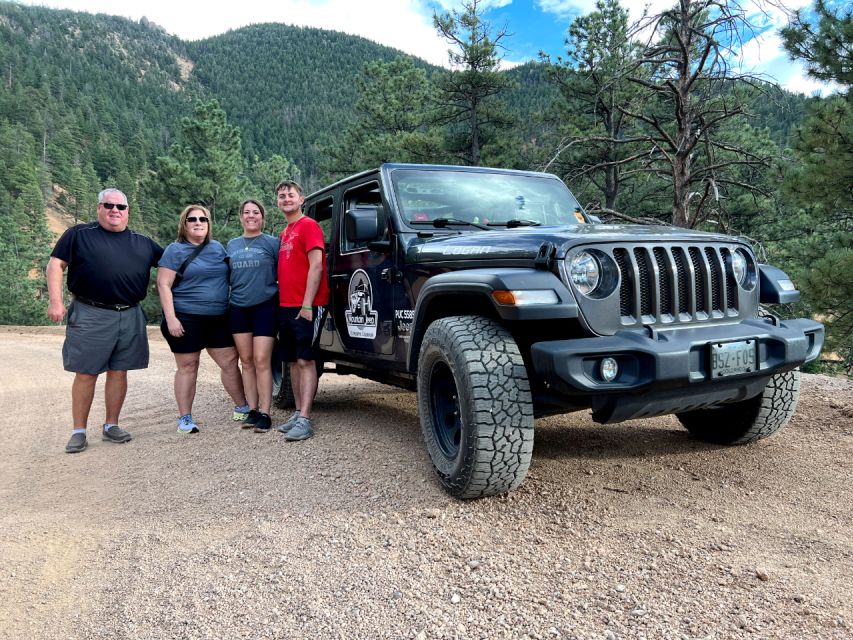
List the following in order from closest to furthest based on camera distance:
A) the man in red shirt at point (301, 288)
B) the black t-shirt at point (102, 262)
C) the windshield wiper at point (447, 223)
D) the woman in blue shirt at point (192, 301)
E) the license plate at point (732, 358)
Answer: the license plate at point (732, 358) → the windshield wiper at point (447, 223) → the man in red shirt at point (301, 288) → the black t-shirt at point (102, 262) → the woman in blue shirt at point (192, 301)

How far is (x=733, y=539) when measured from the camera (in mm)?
2680

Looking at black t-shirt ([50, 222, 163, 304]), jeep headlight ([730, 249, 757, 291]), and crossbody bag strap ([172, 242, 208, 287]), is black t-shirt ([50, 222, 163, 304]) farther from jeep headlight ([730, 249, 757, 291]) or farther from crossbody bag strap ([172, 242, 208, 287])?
jeep headlight ([730, 249, 757, 291])

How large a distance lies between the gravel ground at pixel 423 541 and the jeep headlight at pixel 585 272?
1.15 metres

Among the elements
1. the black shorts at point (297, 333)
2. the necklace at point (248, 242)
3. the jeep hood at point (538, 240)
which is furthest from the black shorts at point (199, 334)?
the jeep hood at point (538, 240)

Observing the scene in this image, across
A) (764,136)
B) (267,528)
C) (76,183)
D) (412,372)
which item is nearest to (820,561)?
(412,372)

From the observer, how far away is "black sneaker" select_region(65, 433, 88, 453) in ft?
15.5

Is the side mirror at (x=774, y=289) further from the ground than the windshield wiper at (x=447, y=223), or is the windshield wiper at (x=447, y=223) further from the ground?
the windshield wiper at (x=447, y=223)

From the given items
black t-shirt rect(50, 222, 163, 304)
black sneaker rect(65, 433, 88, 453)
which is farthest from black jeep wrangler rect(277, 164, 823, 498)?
black sneaker rect(65, 433, 88, 453)

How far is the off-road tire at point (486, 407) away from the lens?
289 cm

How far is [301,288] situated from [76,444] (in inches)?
86.9

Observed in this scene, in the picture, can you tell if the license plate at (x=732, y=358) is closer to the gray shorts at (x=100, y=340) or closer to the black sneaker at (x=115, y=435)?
the gray shorts at (x=100, y=340)

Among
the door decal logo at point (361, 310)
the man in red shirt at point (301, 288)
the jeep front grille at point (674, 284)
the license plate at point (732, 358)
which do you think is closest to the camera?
the license plate at point (732, 358)

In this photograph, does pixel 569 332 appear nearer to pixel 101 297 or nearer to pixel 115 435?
pixel 101 297

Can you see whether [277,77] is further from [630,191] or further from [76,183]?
[630,191]
